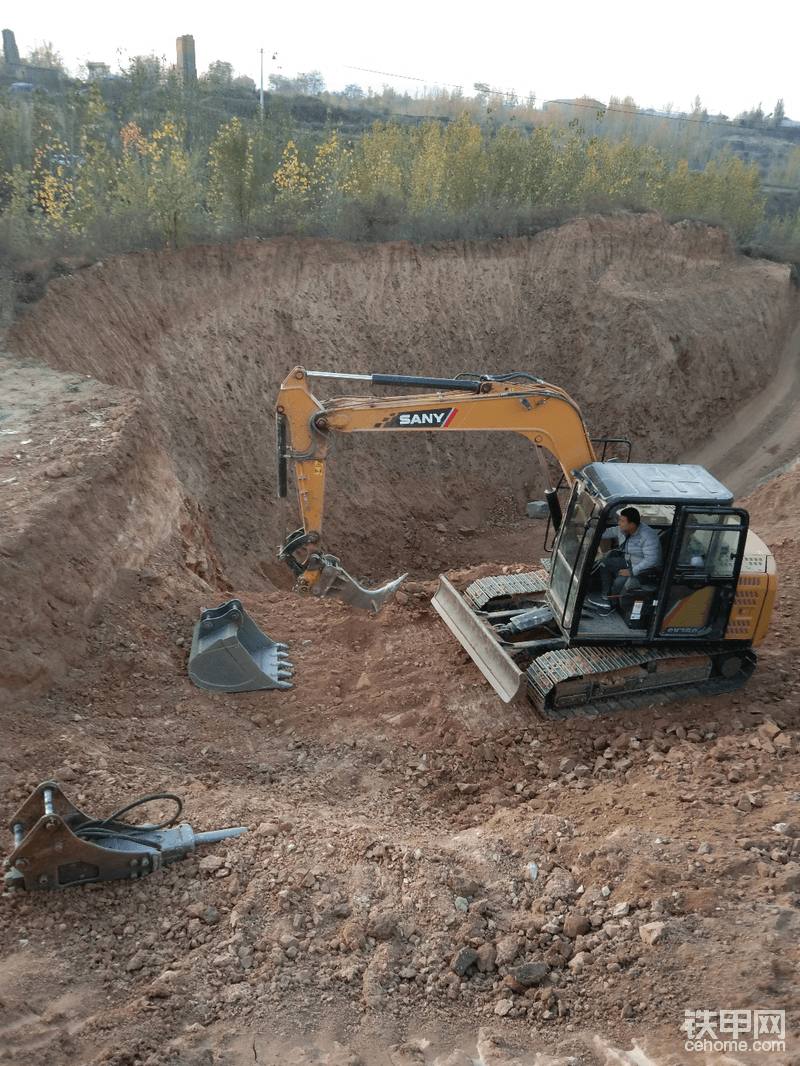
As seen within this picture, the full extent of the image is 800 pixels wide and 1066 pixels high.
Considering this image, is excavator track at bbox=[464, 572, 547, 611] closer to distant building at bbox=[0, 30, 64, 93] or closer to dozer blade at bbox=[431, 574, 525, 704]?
dozer blade at bbox=[431, 574, 525, 704]

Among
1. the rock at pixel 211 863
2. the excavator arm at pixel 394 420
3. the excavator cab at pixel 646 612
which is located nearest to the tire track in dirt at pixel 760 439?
the excavator cab at pixel 646 612

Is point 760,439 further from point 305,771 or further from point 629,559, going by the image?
point 305,771

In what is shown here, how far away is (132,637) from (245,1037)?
435cm

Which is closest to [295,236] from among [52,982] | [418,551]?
[418,551]

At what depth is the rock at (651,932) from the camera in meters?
4.74

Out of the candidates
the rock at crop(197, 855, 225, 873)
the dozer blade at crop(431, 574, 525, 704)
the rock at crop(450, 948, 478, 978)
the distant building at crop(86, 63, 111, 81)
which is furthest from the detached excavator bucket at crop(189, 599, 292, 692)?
the distant building at crop(86, 63, 111, 81)

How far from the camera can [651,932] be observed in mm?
4773

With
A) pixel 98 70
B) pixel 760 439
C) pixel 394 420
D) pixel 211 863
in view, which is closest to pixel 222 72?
pixel 98 70

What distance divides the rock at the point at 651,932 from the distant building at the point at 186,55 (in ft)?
118

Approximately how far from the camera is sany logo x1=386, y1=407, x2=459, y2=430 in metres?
8.09

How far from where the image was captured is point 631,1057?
416 cm

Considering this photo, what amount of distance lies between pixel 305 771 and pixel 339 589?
2250 millimetres

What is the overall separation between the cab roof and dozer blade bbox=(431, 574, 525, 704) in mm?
1871

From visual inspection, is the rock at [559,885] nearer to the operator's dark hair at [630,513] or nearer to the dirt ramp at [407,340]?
→ the operator's dark hair at [630,513]
